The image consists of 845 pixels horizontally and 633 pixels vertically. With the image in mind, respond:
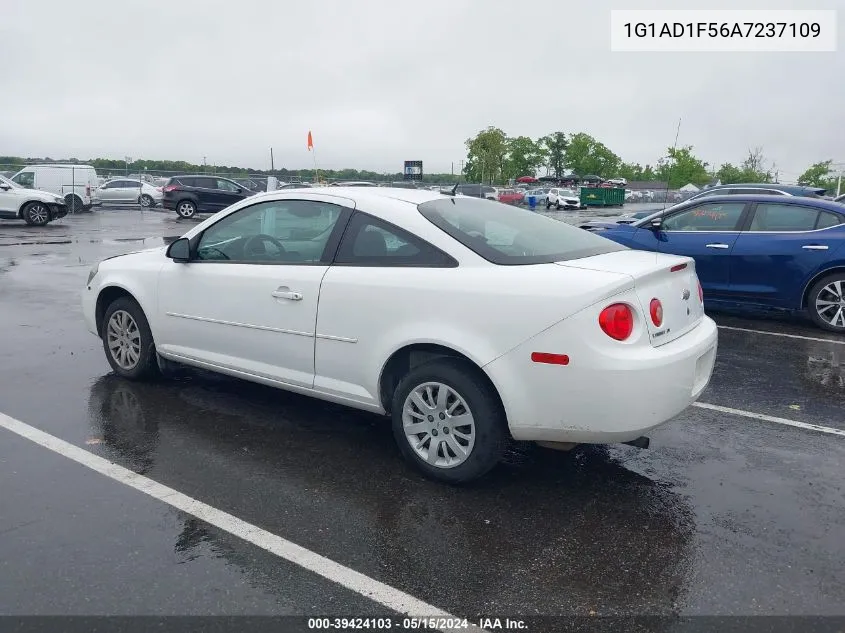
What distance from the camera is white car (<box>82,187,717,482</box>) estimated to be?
3.58 m

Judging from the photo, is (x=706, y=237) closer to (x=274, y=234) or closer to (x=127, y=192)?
(x=274, y=234)

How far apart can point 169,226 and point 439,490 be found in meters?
22.5

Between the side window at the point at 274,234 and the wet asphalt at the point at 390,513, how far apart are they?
111cm

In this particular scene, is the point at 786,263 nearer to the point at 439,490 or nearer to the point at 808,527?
the point at 808,527

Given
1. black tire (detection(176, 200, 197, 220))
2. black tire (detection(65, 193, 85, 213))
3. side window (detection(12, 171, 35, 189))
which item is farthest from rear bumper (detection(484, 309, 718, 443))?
side window (detection(12, 171, 35, 189))

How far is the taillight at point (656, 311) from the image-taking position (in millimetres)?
3723

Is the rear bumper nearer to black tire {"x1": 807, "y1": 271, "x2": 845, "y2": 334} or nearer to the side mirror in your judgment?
the side mirror

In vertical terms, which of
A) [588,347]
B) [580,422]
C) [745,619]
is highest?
[588,347]

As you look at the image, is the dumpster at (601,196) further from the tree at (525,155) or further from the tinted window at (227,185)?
the tree at (525,155)

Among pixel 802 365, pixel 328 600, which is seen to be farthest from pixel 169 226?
pixel 328 600

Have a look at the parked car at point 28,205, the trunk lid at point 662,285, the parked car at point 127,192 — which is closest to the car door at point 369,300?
the trunk lid at point 662,285

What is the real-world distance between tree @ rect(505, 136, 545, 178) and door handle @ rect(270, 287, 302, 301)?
112 metres

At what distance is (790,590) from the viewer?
3.01 m

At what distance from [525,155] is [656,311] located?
116 metres
